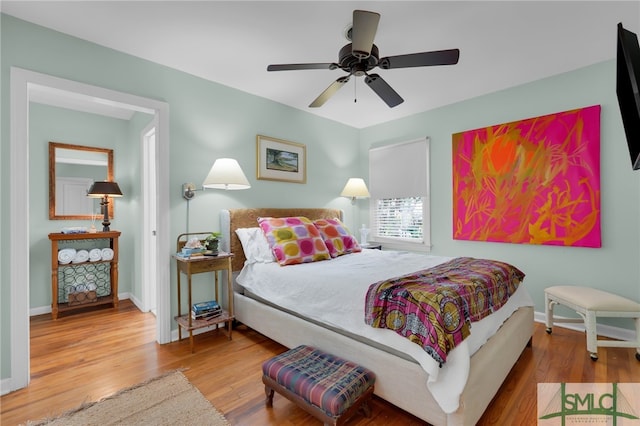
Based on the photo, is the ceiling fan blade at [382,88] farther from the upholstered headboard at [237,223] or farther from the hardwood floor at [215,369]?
the hardwood floor at [215,369]

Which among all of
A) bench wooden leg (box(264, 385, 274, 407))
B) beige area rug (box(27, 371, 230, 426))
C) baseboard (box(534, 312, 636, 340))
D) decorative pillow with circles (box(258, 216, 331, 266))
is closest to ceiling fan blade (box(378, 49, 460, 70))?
decorative pillow with circles (box(258, 216, 331, 266))

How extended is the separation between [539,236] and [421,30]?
249 cm

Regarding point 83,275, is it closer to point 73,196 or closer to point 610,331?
point 73,196

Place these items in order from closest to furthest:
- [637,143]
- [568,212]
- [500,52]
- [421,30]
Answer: [637,143], [421,30], [500,52], [568,212]

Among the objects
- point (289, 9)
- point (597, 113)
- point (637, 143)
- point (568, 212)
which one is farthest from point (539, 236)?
point (289, 9)

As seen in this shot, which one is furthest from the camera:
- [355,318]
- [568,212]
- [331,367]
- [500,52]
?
[568,212]

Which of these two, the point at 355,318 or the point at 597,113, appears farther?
the point at 597,113

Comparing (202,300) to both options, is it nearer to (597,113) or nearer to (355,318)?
(355,318)

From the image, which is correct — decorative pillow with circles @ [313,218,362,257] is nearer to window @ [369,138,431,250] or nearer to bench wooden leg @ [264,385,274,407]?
window @ [369,138,431,250]

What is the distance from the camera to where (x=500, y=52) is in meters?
2.63

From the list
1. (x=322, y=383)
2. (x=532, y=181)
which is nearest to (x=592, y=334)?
(x=532, y=181)

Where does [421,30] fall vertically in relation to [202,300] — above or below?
above

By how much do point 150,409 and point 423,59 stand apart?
9.43 feet

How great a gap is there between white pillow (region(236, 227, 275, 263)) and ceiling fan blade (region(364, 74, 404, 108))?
5.87 feet
